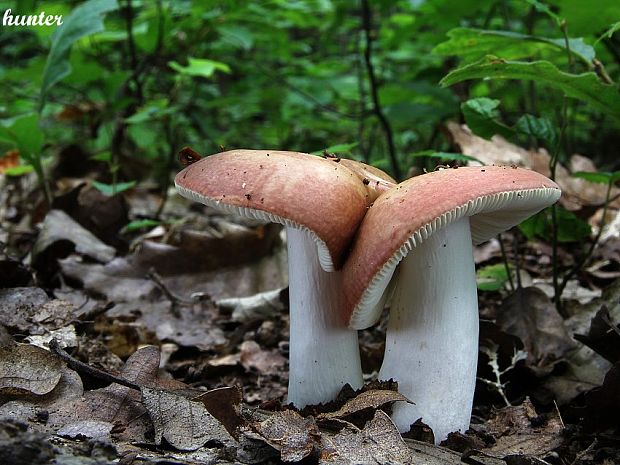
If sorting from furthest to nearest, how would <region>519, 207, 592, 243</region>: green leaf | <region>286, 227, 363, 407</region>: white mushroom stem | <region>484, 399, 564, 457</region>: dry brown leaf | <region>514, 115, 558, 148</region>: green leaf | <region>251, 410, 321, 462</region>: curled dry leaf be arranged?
<region>519, 207, 592, 243</region>: green leaf
<region>514, 115, 558, 148</region>: green leaf
<region>286, 227, 363, 407</region>: white mushroom stem
<region>484, 399, 564, 457</region>: dry brown leaf
<region>251, 410, 321, 462</region>: curled dry leaf

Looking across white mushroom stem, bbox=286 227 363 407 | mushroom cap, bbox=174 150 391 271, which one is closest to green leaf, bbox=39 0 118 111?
mushroom cap, bbox=174 150 391 271

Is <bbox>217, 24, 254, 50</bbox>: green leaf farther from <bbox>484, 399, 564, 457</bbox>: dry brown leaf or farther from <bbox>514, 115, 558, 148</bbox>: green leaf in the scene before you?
<bbox>484, 399, 564, 457</bbox>: dry brown leaf

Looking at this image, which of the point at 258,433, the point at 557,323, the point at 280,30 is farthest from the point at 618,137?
the point at 258,433

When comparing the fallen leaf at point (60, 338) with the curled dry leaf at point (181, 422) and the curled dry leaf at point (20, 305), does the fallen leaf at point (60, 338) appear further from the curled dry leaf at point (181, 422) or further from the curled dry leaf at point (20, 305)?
the curled dry leaf at point (181, 422)

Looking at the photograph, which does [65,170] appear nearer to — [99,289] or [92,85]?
[92,85]

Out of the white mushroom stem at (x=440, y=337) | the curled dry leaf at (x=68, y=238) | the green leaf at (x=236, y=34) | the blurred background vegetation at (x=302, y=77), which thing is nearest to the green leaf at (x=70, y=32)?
the blurred background vegetation at (x=302, y=77)

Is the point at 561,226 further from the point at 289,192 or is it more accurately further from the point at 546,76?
the point at 289,192
